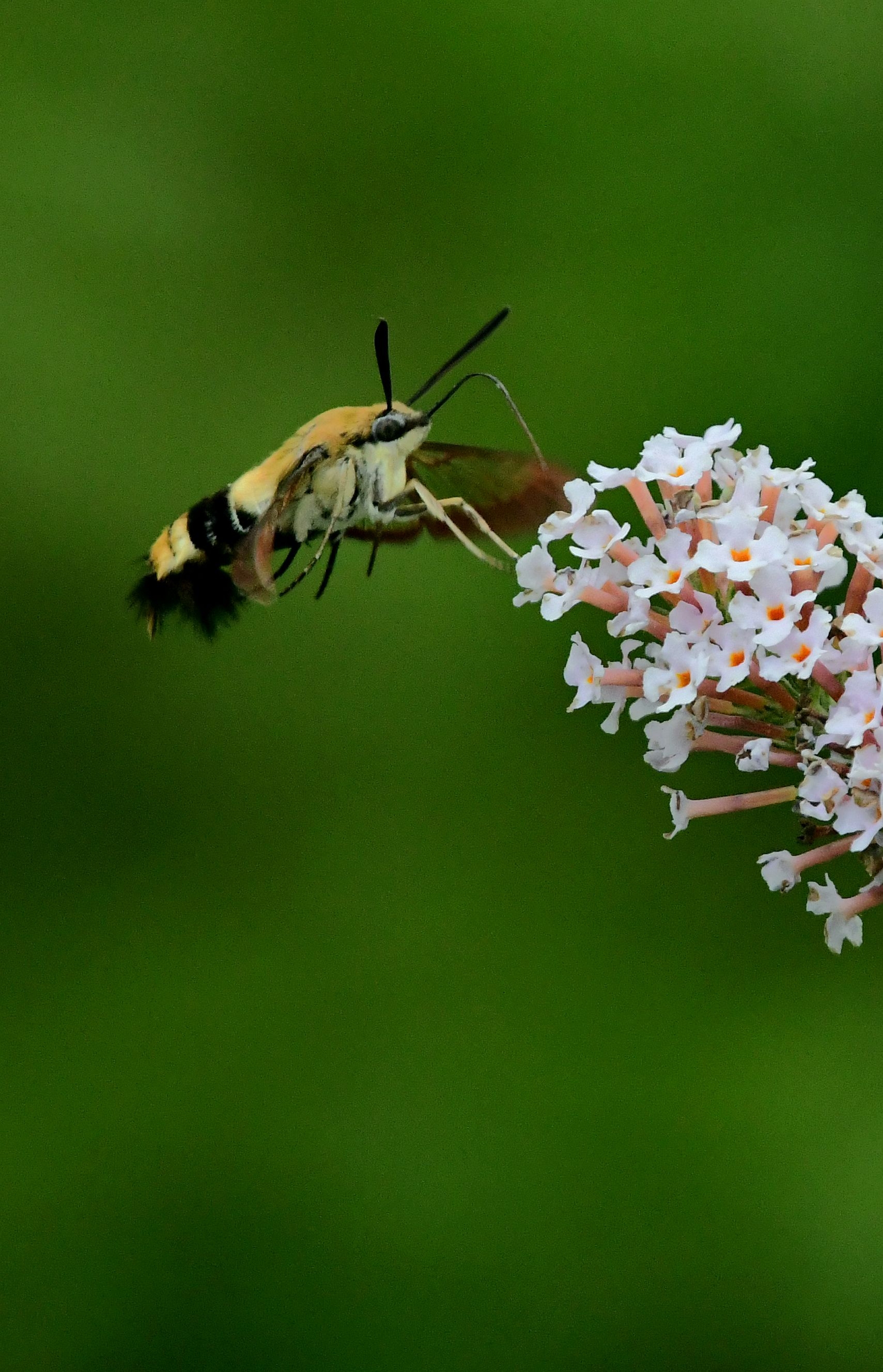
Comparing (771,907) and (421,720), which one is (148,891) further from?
(771,907)

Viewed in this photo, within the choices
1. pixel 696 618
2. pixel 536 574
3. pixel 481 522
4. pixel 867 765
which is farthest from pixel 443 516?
pixel 867 765

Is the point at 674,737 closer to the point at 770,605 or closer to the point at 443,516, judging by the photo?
the point at 770,605

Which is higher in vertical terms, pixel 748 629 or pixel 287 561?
pixel 287 561

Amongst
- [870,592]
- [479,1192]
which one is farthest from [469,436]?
[870,592]

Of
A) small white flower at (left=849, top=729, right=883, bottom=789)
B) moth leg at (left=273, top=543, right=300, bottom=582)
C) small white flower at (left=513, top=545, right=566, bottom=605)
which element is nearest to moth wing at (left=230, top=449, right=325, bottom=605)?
moth leg at (left=273, top=543, right=300, bottom=582)

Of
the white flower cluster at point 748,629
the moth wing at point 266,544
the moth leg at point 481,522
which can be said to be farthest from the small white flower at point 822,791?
the moth wing at point 266,544

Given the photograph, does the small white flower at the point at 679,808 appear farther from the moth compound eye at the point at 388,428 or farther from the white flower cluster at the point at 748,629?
the moth compound eye at the point at 388,428
